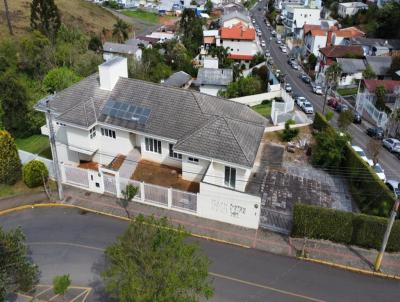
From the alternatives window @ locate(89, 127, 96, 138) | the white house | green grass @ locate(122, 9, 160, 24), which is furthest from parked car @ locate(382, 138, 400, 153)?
green grass @ locate(122, 9, 160, 24)

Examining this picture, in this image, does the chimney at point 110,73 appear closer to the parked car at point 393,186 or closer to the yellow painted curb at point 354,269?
the yellow painted curb at point 354,269

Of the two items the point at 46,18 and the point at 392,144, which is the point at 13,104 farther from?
the point at 392,144

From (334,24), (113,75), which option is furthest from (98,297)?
(334,24)

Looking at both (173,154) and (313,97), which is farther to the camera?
(313,97)

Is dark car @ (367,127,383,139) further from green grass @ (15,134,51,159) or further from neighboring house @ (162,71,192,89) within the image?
green grass @ (15,134,51,159)

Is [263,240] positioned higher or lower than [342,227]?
lower

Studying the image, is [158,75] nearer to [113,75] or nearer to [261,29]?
[113,75]

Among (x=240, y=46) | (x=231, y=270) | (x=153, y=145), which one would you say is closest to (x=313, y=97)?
(x=240, y=46)
